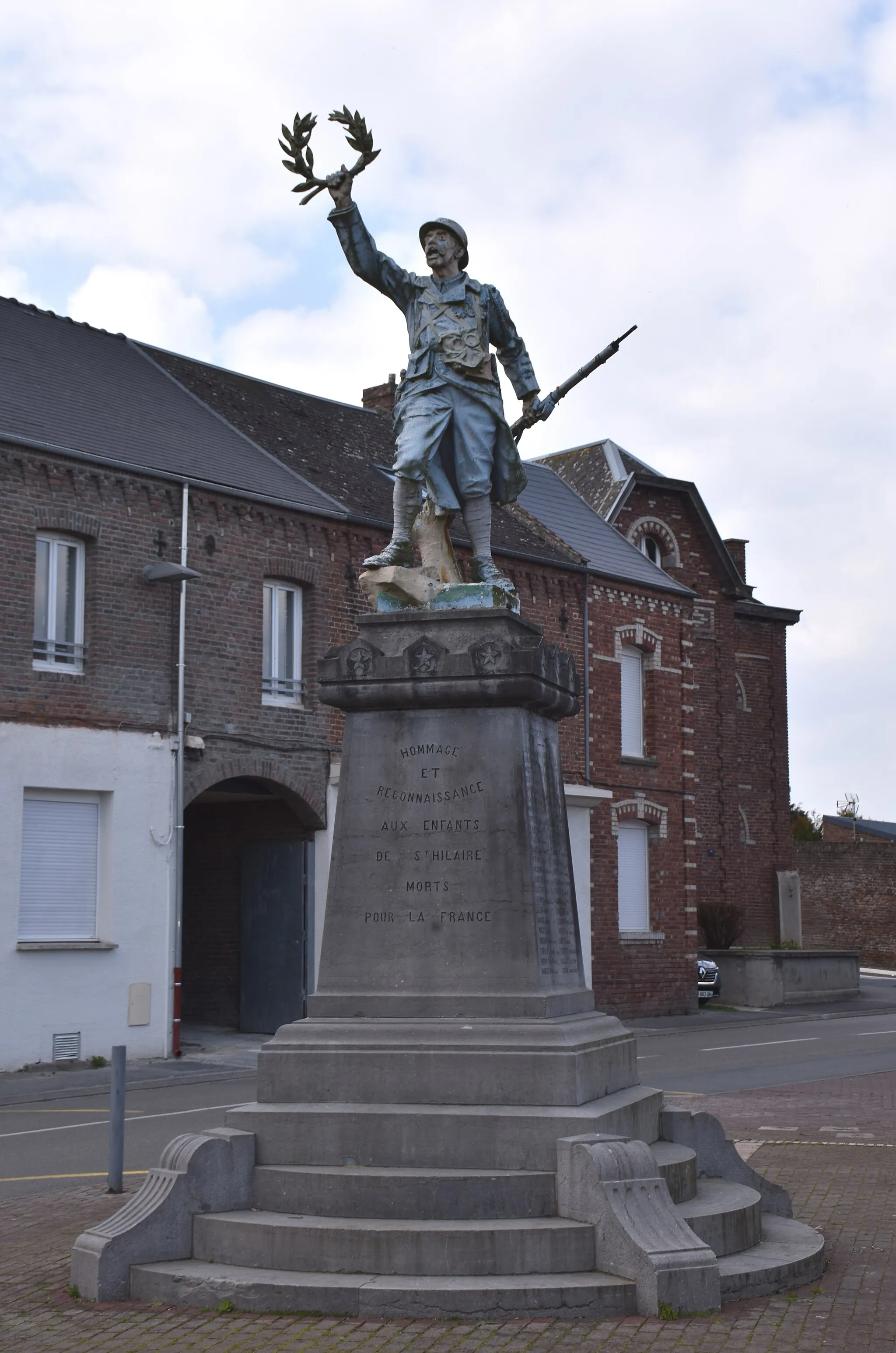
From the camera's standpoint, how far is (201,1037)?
21594mm

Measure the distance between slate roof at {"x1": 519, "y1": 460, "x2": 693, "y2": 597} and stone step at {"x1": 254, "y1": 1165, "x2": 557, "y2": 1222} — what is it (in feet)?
67.2

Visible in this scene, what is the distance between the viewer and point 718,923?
3191 centimetres

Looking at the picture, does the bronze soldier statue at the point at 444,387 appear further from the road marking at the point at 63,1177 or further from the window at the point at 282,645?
the window at the point at 282,645

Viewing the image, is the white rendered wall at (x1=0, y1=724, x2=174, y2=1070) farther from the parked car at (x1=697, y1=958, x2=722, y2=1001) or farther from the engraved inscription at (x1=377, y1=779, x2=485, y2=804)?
the parked car at (x1=697, y1=958, x2=722, y2=1001)

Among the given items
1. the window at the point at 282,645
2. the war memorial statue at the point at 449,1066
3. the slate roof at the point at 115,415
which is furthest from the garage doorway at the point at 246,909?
the war memorial statue at the point at 449,1066

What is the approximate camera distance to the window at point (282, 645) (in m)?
21.4

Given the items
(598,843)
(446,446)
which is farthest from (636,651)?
(446,446)

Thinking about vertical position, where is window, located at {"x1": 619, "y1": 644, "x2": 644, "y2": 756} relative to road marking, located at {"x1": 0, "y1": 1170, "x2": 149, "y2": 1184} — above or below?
above

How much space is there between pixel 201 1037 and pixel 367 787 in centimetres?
1500

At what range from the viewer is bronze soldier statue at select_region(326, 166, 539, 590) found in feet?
27.1

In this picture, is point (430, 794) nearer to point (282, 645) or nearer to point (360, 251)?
A: point (360, 251)

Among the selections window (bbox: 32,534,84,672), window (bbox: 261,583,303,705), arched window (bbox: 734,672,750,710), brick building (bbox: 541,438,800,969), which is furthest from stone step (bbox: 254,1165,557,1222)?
arched window (bbox: 734,672,750,710)

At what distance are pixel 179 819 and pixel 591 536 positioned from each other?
39.1 feet

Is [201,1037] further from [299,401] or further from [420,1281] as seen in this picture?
[420,1281]
